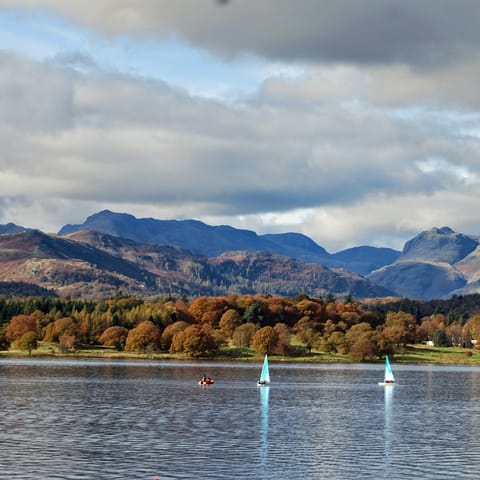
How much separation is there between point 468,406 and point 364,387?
141 feet

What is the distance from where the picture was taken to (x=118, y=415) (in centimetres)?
12419

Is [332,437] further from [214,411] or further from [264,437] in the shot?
[214,411]

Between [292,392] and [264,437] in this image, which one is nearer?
[264,437]

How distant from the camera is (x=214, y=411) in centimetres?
13262

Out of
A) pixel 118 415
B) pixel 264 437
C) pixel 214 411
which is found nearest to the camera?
pixel 264 437


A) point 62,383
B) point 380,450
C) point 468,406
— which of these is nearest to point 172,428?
point 380,450

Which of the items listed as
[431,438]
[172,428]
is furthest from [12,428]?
[431,438]

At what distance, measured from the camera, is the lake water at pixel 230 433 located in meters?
81.1

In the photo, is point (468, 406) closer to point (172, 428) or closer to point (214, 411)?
point (214, 411)

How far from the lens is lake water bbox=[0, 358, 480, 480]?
81.1 m

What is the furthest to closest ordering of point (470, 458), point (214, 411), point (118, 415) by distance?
point (214, 411) → point (118, 415) → point (470, 458)

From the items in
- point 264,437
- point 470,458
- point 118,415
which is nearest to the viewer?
point 470,458

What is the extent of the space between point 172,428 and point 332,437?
18.7 meters

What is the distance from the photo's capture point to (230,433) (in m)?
107
